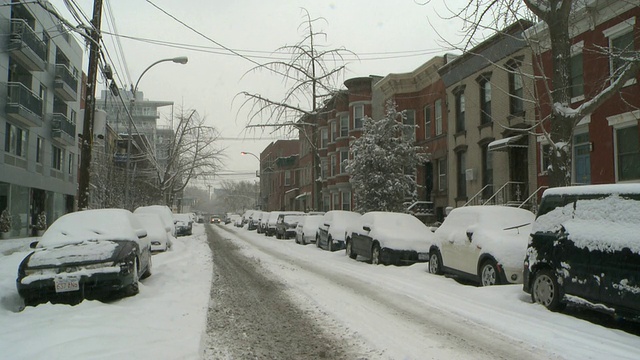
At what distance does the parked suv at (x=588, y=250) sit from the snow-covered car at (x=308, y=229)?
17.3 metres

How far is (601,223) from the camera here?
7.01m

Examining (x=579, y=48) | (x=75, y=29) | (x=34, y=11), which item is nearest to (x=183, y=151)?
(x=34, y=11)

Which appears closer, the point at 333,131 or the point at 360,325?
the point at 360,325

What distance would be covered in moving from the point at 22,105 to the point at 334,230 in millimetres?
17855

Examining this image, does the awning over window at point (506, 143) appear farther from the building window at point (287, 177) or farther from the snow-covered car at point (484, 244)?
the building window at point (287, 177)

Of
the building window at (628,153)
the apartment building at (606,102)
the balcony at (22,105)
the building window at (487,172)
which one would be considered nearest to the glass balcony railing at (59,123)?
the balcony at (22,105)

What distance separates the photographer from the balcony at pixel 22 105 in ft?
84.2

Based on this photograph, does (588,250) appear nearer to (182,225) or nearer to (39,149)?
(182,225)

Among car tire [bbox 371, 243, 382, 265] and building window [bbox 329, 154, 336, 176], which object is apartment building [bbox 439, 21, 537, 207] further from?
building window [bbox 329, 154, 336, 176]

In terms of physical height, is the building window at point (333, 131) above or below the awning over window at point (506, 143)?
above

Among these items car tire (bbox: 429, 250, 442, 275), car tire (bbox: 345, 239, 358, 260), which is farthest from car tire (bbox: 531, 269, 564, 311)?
car tire (bbox: 345, 239, 358, 260)

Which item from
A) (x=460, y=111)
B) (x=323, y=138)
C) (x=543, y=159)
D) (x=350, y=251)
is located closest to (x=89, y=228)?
(x=350, y=251)

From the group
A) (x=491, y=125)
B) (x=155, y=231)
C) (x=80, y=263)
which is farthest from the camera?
(x=491, y=125)

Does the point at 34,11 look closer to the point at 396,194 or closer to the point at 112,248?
the point at 396,194
